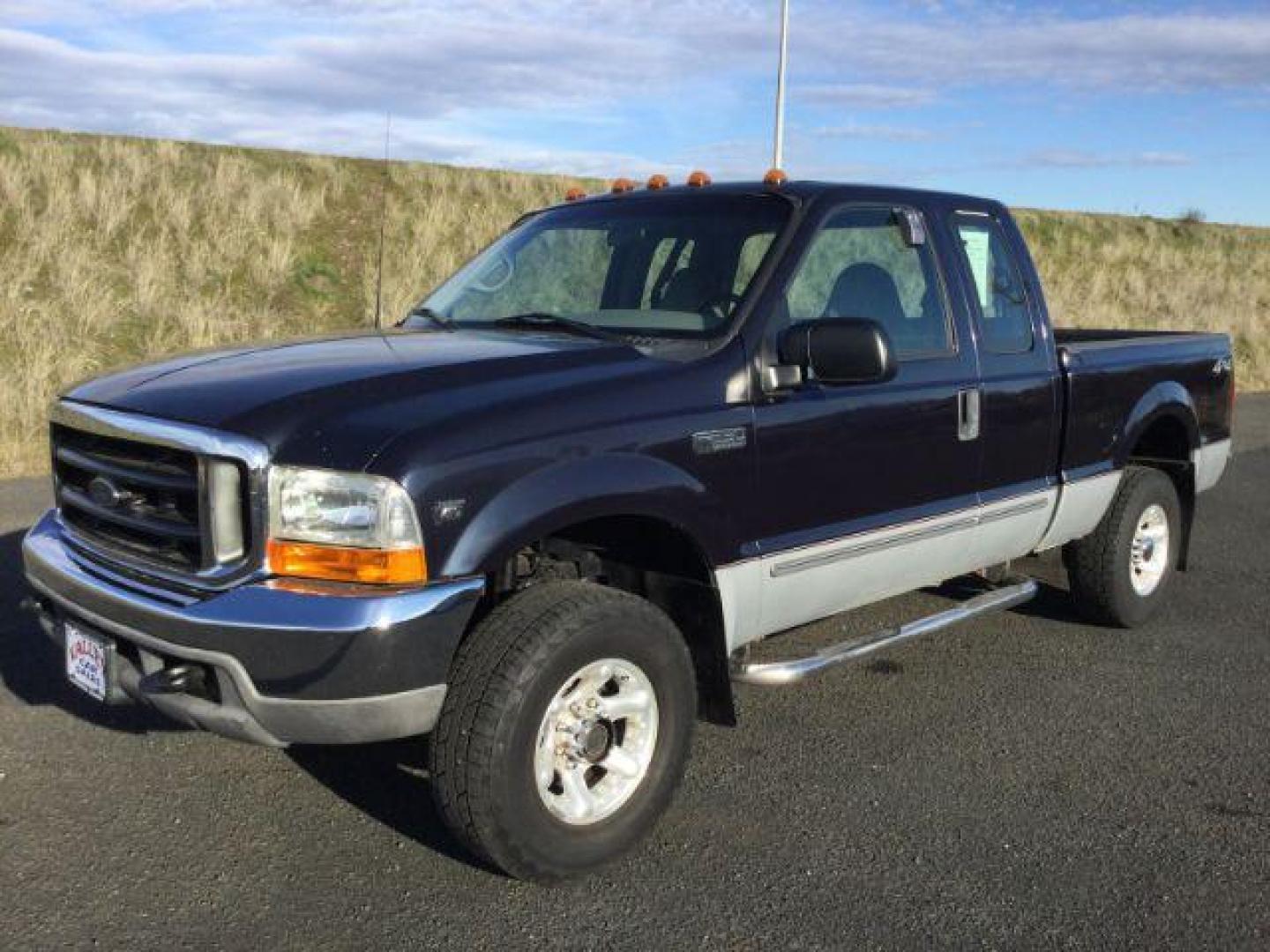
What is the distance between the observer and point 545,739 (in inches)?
126

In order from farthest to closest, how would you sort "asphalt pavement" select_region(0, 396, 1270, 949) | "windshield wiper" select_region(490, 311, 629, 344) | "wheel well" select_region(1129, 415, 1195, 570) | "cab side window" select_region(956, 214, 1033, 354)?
"wheel well" select_region(1129, 415, 1195, 570) → "cab side window" select_region(956, 214, 1033, 354) → "windshield wiper" select_region(490, 311, 629, 344) → "asphalt pavement" select_region(0, 396, 1270, 949)

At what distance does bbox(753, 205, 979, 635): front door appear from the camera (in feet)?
12.6

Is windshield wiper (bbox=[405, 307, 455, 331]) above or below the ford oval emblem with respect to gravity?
above

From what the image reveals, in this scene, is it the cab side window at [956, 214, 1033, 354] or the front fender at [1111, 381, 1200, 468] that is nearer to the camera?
the cab side window at [956, 214, 1033, 354]

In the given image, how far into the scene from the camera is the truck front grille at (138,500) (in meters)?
3.09

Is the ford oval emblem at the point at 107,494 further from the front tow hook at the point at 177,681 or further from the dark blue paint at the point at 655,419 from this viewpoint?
the front tow hook at the point at 177,681

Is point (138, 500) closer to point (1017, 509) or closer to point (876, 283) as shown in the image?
point (876, 283)

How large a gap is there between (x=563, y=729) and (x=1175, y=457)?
4.07 m

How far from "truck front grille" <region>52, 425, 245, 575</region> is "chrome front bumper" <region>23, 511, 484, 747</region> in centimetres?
15

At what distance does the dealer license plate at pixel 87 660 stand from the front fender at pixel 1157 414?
13.8 feet

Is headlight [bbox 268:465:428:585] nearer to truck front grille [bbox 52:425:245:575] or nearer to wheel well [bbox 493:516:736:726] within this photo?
truck front grille [bbox 52:425:245:575]

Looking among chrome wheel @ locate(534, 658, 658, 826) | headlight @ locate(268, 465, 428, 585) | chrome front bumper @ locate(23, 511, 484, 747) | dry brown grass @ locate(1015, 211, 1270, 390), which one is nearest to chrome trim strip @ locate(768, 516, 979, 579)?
chrome wheel @ locate(534, 658, 658, 826)

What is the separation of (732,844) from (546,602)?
0.97 m

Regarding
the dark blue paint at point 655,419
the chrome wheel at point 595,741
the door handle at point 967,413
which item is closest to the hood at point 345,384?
the dark blue paint at point 655,419
